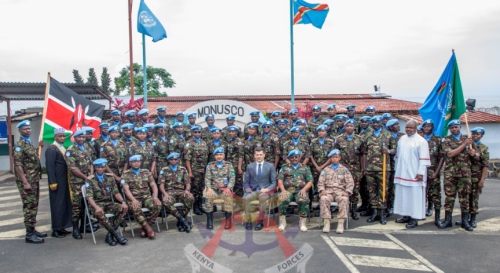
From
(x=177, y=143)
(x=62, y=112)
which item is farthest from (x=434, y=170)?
(x=62, y=112)

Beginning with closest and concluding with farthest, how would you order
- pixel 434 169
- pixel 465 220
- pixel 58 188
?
pixel 58 188, pixel 465 220, pixel 434 169

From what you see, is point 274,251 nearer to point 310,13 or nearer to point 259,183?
point 259,183

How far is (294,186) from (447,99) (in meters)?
3.31

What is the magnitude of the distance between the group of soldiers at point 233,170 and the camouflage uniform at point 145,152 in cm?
2

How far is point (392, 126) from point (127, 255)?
532 cm

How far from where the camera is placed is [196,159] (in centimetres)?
757

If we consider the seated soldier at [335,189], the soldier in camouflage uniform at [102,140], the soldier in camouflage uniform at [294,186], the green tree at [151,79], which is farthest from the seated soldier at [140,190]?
the green tree at [151,79]

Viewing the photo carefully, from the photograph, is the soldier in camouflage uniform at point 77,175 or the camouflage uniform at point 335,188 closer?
the soldier in camouflage uniform at point 77,175

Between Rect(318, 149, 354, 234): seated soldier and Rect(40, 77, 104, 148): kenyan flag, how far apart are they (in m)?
5.07

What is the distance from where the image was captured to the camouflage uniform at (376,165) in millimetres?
6777

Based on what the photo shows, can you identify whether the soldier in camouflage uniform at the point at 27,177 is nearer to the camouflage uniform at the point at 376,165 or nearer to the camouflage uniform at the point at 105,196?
the camouflage uniform at the point at 105,196

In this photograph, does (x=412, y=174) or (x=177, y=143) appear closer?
(x=412, y=174)

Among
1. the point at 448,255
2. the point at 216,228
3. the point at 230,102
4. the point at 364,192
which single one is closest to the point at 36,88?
the point at 230,102

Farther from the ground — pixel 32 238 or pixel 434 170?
pixel 434 170
